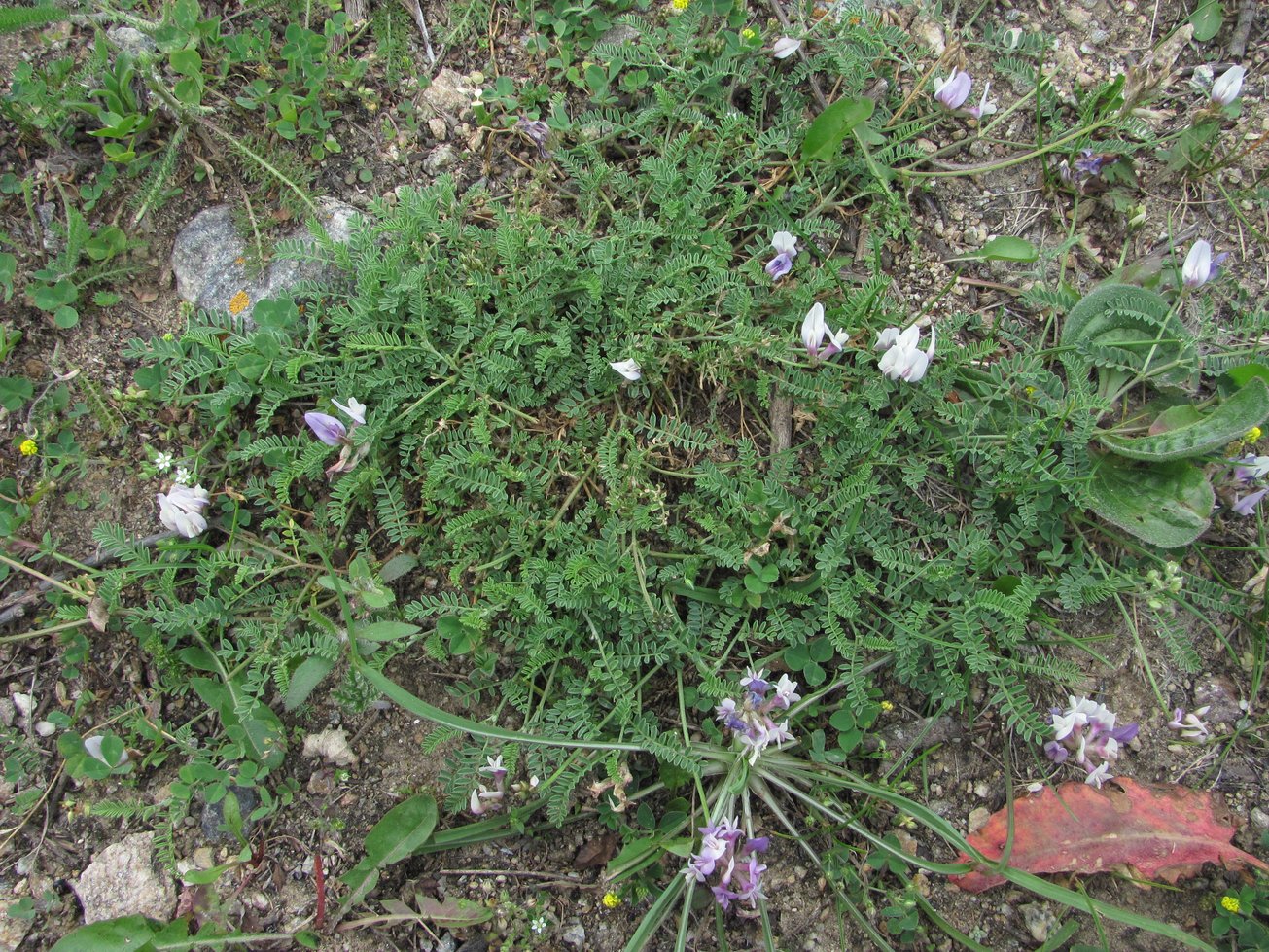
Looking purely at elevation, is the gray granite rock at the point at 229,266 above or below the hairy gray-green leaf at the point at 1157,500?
above

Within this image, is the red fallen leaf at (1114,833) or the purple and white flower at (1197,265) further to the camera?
the purple and white flower at (1197,265)

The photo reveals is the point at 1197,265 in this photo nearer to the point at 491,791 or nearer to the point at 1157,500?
the point at 1157,500

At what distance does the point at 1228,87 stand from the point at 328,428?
3.68 m

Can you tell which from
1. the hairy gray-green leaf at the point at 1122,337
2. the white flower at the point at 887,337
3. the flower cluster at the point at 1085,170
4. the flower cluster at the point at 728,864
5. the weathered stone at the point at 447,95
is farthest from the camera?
the weathered stone at the point at 447,95

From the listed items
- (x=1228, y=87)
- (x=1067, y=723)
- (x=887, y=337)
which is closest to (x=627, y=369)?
(x=887, y=337)

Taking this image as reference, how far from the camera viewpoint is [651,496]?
9.60 ft

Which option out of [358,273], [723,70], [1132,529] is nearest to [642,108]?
[723,70]

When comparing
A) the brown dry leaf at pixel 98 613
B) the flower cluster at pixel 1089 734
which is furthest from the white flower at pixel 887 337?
the brown dry leaf at pixel 98 613

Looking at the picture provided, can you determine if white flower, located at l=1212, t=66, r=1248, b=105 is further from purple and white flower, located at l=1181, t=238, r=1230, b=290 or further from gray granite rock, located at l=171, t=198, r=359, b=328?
gray granite rock, located at l=171, t=198, r=359, b=328

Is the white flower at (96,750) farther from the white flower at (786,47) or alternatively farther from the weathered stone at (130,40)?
the white flower at (786,47)

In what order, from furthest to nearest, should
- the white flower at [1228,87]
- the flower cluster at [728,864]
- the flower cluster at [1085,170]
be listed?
1. the flower cluster at [1085,170]
2. the white flower at [1228,87]
3. the flower cluster at [728,864]

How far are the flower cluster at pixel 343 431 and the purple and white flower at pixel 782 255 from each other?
157 centimetres

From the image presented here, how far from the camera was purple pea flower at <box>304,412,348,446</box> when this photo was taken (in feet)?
9.32

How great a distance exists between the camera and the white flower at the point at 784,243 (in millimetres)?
3084
